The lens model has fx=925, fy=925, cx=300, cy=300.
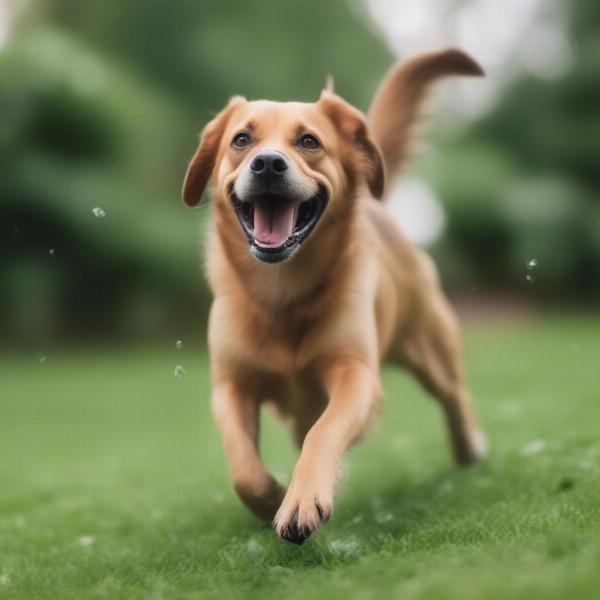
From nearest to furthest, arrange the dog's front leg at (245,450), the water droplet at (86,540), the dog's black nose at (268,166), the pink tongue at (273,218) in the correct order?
the dog's black nose at (268,166) < the dog's front leg at (245,450) < the pink tongue at (273,218) < the water droplet at (86,540)

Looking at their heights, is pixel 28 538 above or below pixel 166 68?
below

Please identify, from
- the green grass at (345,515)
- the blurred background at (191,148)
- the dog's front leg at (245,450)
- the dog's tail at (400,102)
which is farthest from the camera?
the blurred background at (191,148)

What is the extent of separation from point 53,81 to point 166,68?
4.14 meters

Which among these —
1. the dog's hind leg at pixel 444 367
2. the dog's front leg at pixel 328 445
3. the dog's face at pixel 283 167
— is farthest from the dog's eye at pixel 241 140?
the dog's hind leg at pixel 444 367

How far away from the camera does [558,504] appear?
4012 millimetres

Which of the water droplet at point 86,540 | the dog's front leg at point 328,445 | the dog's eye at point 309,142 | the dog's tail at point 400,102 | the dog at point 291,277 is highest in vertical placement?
the dog's tail at point 400,102

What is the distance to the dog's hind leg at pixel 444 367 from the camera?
566cm

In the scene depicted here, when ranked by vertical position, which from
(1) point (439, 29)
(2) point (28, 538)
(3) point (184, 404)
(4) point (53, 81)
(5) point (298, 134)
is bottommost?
(3) point (184, 404)

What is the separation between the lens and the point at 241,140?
13.4ft

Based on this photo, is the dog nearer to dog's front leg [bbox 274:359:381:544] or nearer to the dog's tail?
dog's front leg [bbox 274:359:381:544]

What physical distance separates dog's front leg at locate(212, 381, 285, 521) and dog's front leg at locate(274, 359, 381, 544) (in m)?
0.30

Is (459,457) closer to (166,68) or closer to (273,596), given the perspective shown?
(273,596)

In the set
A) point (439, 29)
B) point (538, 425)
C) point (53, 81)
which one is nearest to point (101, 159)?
point (53, 81)

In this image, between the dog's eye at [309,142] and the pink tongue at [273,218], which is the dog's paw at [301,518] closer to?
the pink tongue at [273,218]
